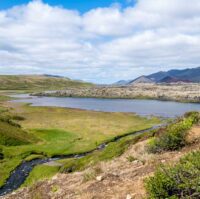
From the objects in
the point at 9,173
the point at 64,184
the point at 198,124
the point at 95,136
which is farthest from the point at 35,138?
the point at 64,184

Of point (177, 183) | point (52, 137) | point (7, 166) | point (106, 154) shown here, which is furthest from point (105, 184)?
point (52, 137)

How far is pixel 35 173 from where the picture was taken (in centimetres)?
4266

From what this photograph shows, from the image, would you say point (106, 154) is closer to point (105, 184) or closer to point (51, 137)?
point (105, 184)

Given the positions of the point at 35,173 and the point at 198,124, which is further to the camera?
the point at 35,173

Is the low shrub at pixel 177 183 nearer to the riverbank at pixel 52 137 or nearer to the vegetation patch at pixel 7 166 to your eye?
the vegetation patch at pixel 7 166

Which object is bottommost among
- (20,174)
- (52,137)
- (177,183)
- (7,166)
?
(20,174)

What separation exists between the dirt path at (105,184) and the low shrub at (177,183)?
1.38 meters

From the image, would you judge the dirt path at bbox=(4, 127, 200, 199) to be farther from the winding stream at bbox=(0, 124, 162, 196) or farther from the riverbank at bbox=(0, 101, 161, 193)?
the riverbank at bbox=(0, 101, 161, 193)

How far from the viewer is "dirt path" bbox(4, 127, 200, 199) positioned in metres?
14.8

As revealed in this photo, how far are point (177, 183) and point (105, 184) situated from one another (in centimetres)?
485

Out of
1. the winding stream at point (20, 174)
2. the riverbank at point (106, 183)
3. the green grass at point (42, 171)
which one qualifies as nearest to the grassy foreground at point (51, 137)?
the green grass at point (42, 171)

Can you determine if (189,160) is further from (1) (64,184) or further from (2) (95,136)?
(2) (95,136)

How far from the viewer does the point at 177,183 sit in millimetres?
12234

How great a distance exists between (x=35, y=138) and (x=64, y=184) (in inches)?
1976
